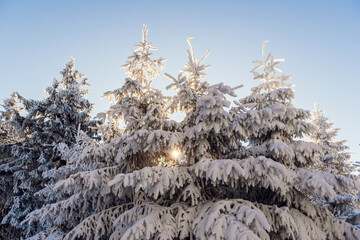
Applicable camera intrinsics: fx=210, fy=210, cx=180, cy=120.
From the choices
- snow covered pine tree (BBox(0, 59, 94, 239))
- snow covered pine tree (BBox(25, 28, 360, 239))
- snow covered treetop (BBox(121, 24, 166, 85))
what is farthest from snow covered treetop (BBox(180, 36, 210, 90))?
snow covered pine tree (BBox(0, 59, 94, 239))

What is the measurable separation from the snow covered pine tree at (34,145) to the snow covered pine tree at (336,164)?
1207 centimetres

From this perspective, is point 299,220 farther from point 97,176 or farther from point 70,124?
point 70,124

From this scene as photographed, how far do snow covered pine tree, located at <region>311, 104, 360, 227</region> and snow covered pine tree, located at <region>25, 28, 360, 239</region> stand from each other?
3.94m

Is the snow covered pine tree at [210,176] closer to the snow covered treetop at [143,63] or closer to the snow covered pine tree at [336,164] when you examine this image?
the snow covered treetop at [143,63]

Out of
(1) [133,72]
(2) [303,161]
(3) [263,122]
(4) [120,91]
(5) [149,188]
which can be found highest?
(1) [133,72]

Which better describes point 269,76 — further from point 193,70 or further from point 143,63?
point 143,63

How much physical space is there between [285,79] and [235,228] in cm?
476

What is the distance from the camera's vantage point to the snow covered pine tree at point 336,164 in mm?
8211

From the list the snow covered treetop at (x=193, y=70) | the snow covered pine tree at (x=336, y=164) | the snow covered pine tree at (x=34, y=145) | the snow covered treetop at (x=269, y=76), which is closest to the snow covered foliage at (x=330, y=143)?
the snow covered pine tree at (x=336, y=164)

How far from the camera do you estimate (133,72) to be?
7168 mm

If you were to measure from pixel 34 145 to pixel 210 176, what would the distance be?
1151 centimetres

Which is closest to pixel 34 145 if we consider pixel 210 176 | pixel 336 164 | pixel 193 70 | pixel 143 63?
pixel 143 63

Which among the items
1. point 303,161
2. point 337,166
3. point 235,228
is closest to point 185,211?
point 235,228

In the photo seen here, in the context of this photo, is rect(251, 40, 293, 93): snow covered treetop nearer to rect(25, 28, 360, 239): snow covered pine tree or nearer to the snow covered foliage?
rect(25, 28, 360, 239): snow covered pine tree
